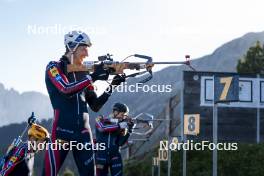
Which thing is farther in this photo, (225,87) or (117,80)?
(225,87)

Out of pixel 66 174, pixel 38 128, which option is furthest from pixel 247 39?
pixel 38 128

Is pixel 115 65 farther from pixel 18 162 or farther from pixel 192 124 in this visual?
pixel 192 124

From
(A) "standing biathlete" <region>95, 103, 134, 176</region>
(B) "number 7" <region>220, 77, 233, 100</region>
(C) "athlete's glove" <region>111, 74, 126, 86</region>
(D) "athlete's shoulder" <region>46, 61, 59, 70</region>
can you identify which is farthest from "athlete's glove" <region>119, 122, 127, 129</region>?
(D) "athlete's shoulder" <region>46, 61, 59, 70</region>

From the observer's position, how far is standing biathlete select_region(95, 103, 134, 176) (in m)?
11.5

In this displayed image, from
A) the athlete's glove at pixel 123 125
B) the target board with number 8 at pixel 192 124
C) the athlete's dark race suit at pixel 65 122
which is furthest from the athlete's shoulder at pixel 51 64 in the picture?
the target board with number 8 at pixel 192 124

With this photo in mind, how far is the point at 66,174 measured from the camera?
80.3 ft

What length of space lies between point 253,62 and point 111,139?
880 inches

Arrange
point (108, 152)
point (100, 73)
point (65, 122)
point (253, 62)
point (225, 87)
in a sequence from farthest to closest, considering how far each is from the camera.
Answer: point (253, 62) → point (108, 152) → point (225, 87) → point (100, 73) → point (65, 122)

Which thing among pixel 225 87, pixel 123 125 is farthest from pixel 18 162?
pixel 123 125

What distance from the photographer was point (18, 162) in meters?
7.83

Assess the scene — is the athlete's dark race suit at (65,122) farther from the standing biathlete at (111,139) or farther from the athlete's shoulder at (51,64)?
the standing biathlete at (111,139)

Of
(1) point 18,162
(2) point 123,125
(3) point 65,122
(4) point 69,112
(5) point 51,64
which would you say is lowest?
(1) point 18,162

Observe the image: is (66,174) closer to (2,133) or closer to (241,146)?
(241,146)

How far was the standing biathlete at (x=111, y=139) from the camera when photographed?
37.7ft
